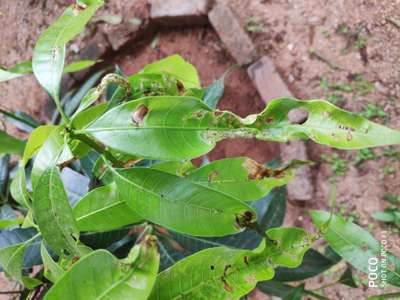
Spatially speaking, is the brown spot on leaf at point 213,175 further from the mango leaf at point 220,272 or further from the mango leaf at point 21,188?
the mango leaf at point 21,188

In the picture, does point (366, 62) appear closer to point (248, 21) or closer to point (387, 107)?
point (387, 107)

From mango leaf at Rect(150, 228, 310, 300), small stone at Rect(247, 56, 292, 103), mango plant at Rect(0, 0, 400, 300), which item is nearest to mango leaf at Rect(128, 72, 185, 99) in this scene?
mango plant at Rect(0, 0, 400, 300)

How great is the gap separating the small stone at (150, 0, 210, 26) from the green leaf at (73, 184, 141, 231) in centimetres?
136

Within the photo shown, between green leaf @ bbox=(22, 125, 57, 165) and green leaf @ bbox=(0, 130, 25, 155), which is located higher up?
green leaf @ bbox=(22, 125, 57, 165)

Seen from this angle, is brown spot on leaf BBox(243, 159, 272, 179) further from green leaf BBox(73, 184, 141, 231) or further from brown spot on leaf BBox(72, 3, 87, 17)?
brown spot on leaf BBox(72, 3, 87, 17)

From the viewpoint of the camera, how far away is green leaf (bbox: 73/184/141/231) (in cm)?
70

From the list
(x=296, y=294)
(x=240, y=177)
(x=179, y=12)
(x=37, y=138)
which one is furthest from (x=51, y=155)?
(x=179, y=12)

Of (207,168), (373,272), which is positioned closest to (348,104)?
(373,272)

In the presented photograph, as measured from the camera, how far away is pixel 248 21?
1875 millimetres

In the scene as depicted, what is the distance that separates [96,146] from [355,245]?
0.54 m

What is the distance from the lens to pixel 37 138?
0.61m

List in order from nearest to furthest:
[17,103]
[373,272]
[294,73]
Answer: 1. [373,272]
2. [294,73]
3. [17,103]

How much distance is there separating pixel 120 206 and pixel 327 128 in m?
0.33

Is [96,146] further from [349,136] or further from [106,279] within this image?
[349,136]
